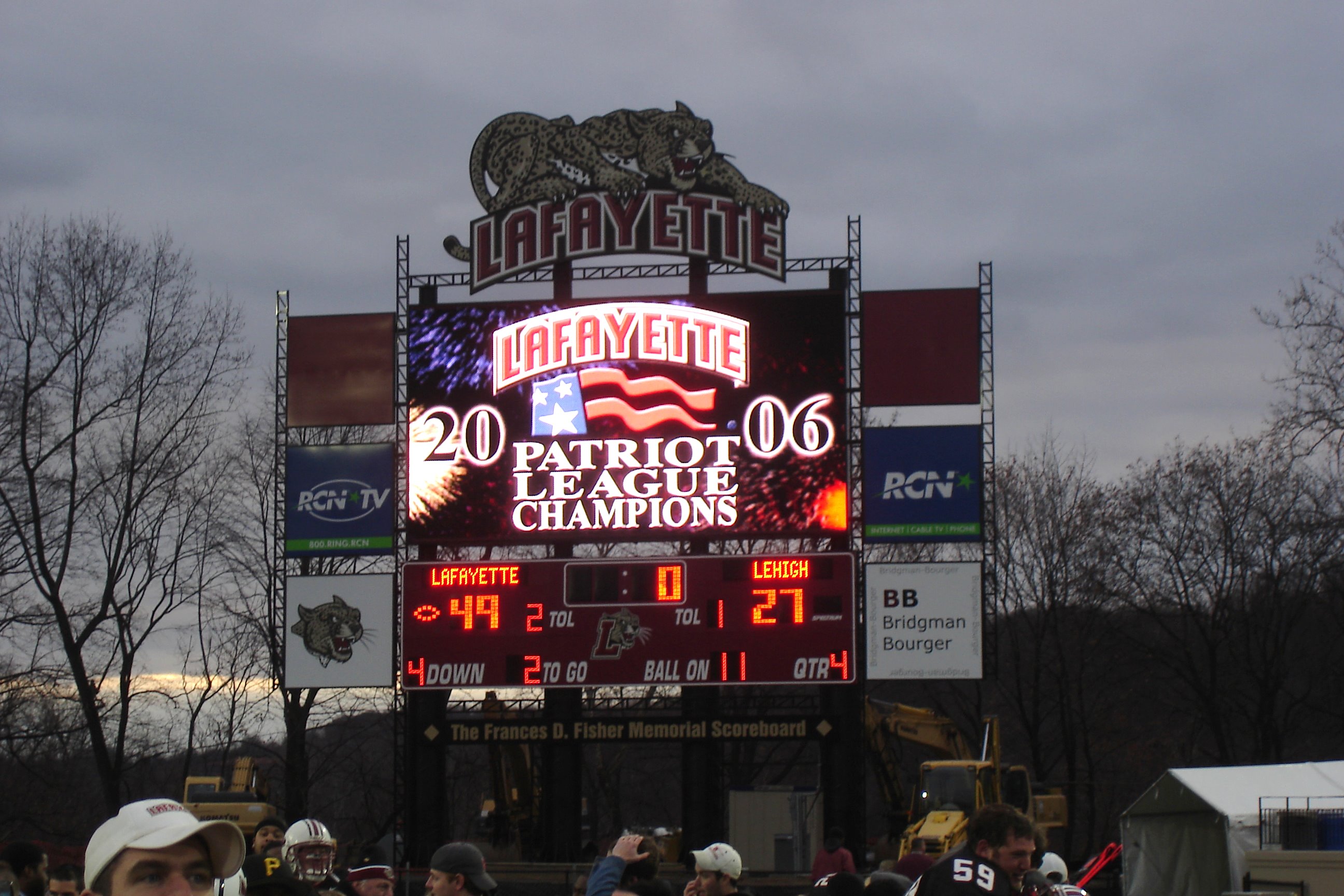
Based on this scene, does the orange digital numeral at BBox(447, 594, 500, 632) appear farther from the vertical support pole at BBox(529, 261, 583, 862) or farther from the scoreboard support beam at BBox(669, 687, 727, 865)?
the scoreboard support beam at BBox(669, 687, 727, 865)

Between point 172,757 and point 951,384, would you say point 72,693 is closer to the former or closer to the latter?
point 172,757

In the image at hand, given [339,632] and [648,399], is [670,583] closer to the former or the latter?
[648,399]

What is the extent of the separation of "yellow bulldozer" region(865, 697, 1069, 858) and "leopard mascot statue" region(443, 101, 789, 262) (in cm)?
927

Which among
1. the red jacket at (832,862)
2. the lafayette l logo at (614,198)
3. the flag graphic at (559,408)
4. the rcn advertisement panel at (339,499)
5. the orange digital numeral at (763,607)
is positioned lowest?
the red jacket at (832,862)

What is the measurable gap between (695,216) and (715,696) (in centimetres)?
A: 781

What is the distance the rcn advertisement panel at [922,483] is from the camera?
24547 mm

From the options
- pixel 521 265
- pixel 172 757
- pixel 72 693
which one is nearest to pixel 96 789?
pixel 172 757

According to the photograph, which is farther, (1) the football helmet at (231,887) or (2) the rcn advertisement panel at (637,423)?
(2) the rcn advertisement panel at (637,423)

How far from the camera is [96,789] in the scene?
55.4 m

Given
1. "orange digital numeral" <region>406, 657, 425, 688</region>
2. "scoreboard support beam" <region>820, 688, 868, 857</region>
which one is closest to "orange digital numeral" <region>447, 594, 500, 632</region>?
"orange digital numeral" <region>406, 657, 425, 688</region>

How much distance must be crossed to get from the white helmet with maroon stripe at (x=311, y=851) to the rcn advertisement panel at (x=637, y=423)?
Result: 17173mm

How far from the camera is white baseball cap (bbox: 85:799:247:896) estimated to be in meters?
3.05

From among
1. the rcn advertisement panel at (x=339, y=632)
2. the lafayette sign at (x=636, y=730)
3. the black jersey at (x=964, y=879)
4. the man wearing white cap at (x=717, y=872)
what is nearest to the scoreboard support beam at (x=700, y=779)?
the lafayette sign at (x=636, y=730)

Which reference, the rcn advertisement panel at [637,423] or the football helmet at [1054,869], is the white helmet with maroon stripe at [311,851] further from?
the rcn advertisement panel at [637,423]
